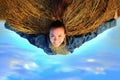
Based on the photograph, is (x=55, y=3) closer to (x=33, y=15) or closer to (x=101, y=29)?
(x=33, y=15)

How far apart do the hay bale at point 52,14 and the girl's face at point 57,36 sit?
20mm

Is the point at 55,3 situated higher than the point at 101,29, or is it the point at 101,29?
the point at 101,29

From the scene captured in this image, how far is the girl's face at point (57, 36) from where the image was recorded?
120 cm

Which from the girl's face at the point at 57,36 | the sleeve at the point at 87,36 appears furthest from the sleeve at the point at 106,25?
the girl's face at the point at 57,36

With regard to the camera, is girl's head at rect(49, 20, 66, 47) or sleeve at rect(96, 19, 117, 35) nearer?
girl's head at rect(49, 20, 66, 47)

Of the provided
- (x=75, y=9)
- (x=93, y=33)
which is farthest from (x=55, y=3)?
(x=93, y=33)

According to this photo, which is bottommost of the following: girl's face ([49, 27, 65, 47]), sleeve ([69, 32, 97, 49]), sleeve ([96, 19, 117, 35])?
girl's face ([49, 27, 65, 47])

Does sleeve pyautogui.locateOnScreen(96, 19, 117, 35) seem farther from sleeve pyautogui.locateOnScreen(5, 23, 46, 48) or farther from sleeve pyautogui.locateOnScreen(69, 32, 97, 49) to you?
sleeve pyautogui.locateOnScreen(5, 23, 46, 48)

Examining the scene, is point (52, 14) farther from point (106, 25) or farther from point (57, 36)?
point (106, 25)

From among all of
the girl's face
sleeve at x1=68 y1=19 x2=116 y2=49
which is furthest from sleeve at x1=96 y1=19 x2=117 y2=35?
the girl's face

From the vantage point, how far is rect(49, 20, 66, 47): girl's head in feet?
3.89

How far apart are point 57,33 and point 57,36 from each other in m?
0.01

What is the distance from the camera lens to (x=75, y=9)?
3.65 feet

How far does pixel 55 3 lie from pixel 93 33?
274mm
